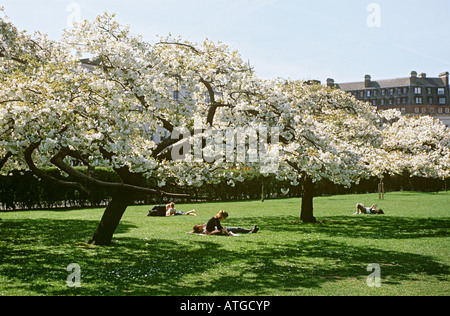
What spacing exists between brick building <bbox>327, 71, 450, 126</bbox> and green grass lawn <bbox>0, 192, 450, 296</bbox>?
132319 millimetres

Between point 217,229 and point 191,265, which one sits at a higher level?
point 217,229

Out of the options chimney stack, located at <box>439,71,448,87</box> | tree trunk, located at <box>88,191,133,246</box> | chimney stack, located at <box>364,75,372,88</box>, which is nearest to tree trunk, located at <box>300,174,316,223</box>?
tree trunk, located at <box>88,191,133,246</box>

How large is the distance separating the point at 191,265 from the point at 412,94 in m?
149

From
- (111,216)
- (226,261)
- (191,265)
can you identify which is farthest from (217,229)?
(191,265)

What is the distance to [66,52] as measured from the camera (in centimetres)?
1750

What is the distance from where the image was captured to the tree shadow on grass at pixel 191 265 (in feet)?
32.3

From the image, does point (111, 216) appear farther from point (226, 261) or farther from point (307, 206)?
point (307, 206)

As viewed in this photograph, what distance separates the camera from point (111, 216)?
50.8ft

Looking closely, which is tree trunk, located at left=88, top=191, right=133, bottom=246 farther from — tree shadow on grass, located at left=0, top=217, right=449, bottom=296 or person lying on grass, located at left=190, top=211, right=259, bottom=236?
person lying on grass, located at left=190, top=211, right=259, bottom=236

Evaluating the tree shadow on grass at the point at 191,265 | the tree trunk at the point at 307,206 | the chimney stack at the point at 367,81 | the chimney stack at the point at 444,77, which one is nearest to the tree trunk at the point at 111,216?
the tree shadow on grass at the point at 191,265

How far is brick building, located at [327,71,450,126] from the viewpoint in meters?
144

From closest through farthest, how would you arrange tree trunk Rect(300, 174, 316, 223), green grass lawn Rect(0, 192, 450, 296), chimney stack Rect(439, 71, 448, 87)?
green grass lawn Rect(0, 192, 450, 296) < tree trunk Rect(300, 174, 316, 223) < chimney stack Rect(439, 71, 448, 87)

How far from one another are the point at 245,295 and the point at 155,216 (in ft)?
69.0

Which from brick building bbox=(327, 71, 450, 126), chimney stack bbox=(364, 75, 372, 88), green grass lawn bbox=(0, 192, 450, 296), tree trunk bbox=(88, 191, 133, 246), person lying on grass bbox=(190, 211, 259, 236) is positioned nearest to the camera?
green grass lawn bbox=(0, 192, 450, 296)
